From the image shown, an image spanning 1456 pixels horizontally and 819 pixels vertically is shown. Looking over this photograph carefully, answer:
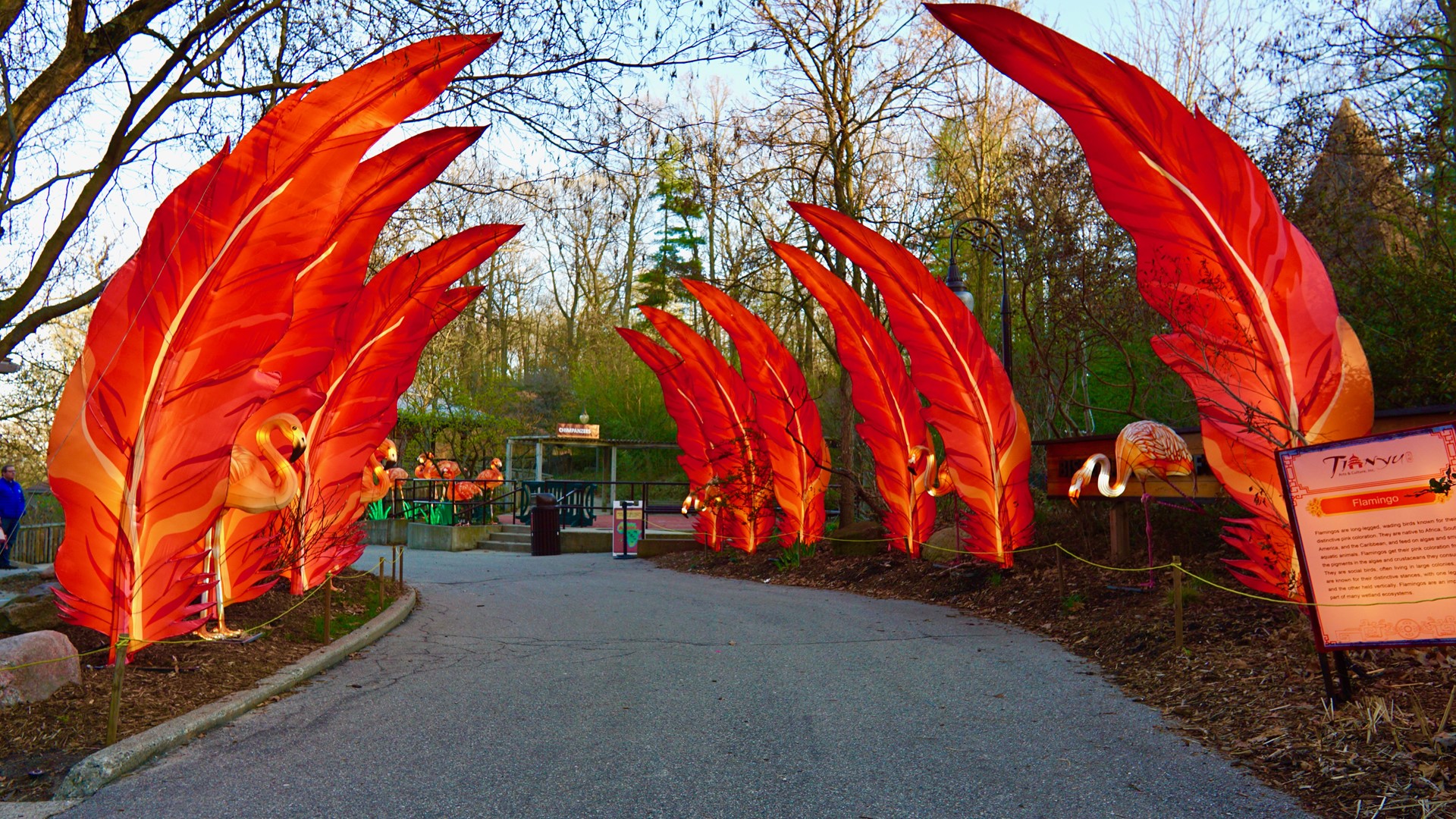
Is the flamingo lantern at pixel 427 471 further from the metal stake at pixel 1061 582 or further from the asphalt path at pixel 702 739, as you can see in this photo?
the metal stake at pixel 1061 582

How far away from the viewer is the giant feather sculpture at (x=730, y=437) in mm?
17312

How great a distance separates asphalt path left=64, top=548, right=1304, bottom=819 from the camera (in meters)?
4.22

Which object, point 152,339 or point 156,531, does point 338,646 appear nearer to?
point 156,531

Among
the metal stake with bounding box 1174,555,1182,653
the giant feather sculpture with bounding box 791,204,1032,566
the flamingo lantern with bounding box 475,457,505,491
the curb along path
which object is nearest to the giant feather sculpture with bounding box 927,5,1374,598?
the metal stake with bounding box 1174,555,1182,653

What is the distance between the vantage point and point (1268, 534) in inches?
271

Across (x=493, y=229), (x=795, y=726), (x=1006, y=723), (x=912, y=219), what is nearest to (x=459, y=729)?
(x=795, y=726)

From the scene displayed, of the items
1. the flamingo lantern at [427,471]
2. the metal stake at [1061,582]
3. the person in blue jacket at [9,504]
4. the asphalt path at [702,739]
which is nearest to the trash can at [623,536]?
the flamingo lantern at [427,471]

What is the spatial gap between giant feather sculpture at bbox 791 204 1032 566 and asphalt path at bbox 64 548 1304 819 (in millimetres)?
2733

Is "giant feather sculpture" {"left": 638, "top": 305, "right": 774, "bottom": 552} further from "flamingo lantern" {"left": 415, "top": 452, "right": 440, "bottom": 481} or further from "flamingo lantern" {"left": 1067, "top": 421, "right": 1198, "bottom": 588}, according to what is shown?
"flamingo lantern" {"left": 415, "top": 452, "right": 440, "bottom": 481}

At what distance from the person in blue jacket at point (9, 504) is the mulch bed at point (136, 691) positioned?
24.5 feet

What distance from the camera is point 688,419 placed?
19234mm

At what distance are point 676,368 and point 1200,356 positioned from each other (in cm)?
1262

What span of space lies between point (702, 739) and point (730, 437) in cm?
1291

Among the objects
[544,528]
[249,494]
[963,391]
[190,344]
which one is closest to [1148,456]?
[963,391]
